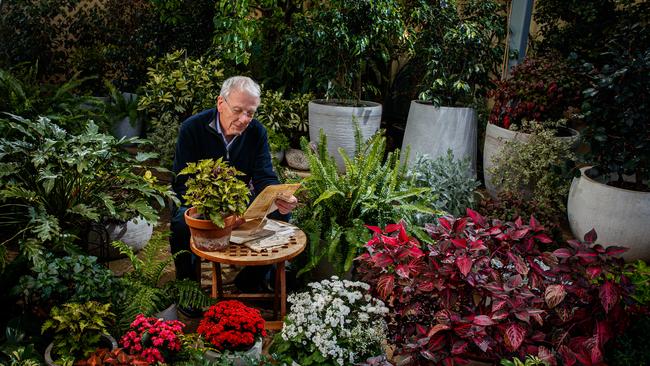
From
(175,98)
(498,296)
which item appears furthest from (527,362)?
(175,98)

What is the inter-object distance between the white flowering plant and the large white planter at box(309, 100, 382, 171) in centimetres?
363

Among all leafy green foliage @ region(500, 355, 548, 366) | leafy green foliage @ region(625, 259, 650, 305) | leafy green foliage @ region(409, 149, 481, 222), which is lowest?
leafy green foliage @ region(625, 259, 650, 305)

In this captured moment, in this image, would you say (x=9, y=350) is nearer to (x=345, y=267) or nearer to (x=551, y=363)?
(x=345, y=267)

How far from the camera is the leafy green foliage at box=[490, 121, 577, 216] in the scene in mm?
4691

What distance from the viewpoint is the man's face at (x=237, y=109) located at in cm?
319

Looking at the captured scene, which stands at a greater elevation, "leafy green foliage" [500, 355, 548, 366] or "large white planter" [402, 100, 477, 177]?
"large white planter" [402, 100, 477, 177]

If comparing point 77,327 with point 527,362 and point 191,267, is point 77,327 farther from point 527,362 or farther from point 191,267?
point 527,362

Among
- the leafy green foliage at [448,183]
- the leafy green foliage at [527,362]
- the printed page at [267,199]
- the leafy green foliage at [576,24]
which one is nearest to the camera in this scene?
the leafy green foliage at [527,362]

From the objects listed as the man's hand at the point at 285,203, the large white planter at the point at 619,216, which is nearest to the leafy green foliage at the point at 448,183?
the large white planter at the point at 619,216

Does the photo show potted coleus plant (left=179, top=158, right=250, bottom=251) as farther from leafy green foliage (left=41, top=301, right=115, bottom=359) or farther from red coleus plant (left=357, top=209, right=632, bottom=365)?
red coleus plant (left=357, top=209, right=632, bottom=365)

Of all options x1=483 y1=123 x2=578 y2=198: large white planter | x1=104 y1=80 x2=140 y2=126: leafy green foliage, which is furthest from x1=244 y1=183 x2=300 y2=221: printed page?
x1=104 y1=80 x2=140 y2=126: leafy green foliage

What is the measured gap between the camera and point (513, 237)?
2.40 metres

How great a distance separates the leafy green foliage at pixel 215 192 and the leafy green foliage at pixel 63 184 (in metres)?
0.44

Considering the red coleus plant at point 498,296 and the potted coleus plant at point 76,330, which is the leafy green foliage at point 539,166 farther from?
the potted coleus plant at point 76,330
